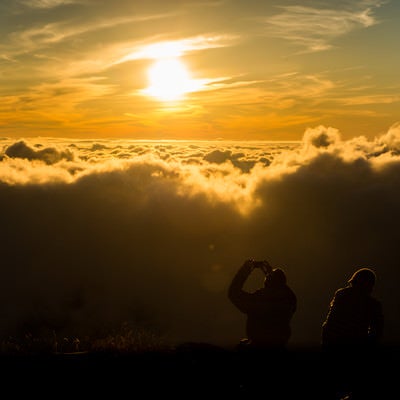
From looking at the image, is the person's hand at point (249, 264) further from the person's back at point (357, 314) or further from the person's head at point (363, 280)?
the person's head at point (363, 280)

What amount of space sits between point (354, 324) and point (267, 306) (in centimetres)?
100

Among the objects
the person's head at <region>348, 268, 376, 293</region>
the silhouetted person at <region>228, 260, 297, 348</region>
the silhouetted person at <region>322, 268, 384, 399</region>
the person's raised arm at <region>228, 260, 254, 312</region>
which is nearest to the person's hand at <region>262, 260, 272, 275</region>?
the silhouetted person at <region>228, 260, 297, 348</region>

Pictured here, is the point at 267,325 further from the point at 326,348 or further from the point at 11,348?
the point at 11,348

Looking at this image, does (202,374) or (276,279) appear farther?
(276,279)

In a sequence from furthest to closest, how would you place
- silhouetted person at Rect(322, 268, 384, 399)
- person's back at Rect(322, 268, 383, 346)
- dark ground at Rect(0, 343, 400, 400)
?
person's back at Rect(322, 268, 383, 346) < silhouetted person at Rect(322, 268, 384, 399) < dark ground at Rect(0, 343, 400, 400)

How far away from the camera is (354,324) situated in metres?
5.98

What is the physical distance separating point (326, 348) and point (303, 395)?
1.09m

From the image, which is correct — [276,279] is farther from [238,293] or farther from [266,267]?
[238,293]

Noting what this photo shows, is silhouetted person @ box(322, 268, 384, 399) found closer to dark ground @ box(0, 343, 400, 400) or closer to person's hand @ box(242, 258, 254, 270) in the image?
dark ground @ box(0, 343, 400, 400)

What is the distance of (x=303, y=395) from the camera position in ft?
16.1

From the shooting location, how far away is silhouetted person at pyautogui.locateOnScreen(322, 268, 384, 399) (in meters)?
5.44

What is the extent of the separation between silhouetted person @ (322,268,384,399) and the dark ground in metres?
0.11

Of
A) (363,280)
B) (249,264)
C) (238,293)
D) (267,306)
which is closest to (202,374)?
(238,293)

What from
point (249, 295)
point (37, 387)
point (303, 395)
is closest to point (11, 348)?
point (37, 387)
